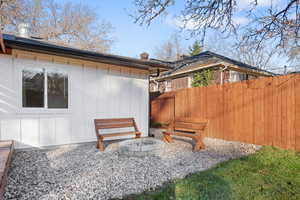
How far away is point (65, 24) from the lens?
16.0m

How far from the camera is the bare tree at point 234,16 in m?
4.43

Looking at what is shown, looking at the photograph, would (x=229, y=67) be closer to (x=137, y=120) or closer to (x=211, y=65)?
(x=211, y=65)

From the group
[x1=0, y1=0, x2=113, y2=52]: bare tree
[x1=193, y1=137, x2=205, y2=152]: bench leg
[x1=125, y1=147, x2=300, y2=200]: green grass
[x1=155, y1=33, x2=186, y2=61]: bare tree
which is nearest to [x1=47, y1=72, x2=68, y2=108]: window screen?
[x1=125, y1=147, x2=300, y2=200]: green grass

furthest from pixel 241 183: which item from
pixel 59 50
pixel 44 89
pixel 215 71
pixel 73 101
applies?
pixel 215 71

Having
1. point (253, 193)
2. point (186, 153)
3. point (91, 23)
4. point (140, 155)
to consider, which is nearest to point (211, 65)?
point (186, 153)

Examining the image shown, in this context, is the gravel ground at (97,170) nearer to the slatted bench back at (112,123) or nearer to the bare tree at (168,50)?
the slatted bench back at (112,123)

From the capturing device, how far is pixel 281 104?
480 centimetres

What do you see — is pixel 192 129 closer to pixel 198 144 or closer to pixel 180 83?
pixel 198 144

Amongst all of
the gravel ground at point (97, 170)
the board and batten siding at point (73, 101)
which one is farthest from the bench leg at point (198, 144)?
the board and batten siding at point (73, 101)

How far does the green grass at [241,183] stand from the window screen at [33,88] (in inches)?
152

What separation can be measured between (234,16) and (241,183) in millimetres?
4323

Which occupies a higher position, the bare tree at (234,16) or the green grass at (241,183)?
the bare tree at (234,16)

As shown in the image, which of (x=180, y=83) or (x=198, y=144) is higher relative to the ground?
(x=180, y=83)

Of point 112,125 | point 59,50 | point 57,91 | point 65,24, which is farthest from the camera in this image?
point 65,24
